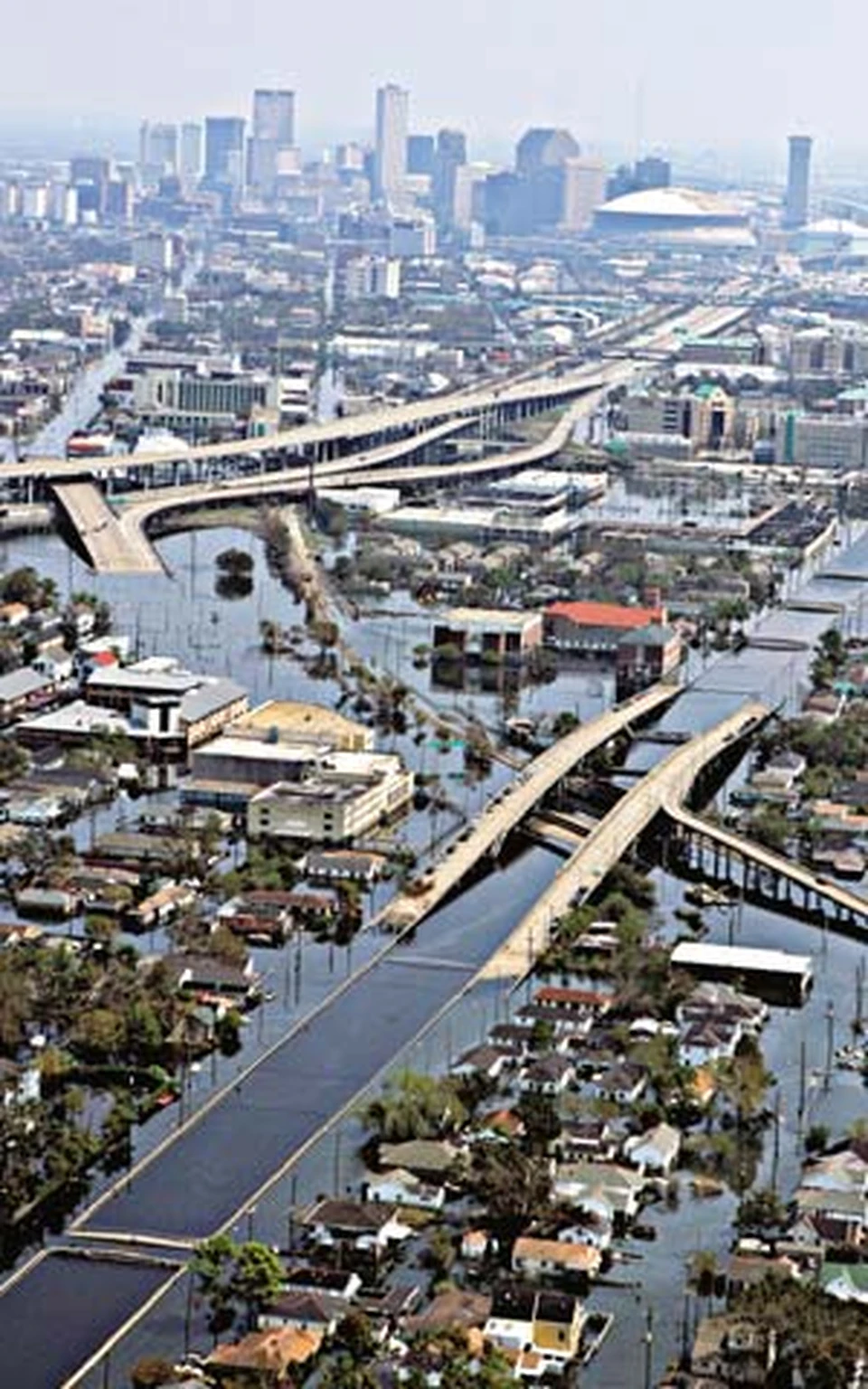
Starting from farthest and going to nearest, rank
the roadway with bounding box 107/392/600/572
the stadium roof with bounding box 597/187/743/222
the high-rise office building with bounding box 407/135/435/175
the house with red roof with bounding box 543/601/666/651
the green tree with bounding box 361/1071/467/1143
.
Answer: the high-rise office building with bounding box 407/135/435/175 < the stadium roof with bounding box 597/187/743/222 < the roadway with bounding box 107/392/600/572 < the house with red roof with bounding box 543/601/666/651 < the green tree with bounding box 361/1071/467/1143

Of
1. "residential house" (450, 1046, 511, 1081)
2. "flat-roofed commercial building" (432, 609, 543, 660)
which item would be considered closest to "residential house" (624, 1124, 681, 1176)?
"residential house" (450, 1046, 511, 1081)

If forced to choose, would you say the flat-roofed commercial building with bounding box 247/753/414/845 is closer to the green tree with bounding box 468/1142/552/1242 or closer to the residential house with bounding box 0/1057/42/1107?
the residential house with bounding box 0/1057/42/1107

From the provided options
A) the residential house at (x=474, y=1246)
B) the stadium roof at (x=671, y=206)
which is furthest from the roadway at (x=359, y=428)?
the stadium roof at (x=671, y=206)

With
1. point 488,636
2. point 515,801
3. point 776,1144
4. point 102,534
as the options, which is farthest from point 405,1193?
point 102,534

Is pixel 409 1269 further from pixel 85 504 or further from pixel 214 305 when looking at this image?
pixel 214 305

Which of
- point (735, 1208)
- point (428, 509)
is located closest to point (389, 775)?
point (735, 1208)
